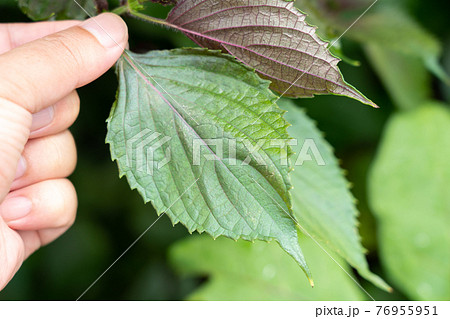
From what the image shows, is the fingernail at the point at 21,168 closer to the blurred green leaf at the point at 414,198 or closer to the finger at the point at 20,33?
the finger at the point at 20,33

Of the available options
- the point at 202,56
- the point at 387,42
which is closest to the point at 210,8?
the point at 202,56

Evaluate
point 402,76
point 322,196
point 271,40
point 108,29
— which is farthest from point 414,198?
point 108,29

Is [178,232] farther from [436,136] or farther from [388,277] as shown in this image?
[436,136]

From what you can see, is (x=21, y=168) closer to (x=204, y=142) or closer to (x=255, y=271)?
(x=204, y=142)

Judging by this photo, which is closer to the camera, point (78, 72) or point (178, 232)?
point (78, 72)

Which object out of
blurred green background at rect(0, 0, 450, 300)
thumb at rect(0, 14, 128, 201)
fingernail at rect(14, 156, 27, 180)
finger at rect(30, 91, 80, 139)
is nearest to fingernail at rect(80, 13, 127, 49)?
thumb at rect(0, 14, 128, 201)

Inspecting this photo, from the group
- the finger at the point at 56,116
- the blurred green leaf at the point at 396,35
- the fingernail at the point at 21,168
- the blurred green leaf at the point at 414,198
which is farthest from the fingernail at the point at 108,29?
the blurred green leaf at the point at 414,198
